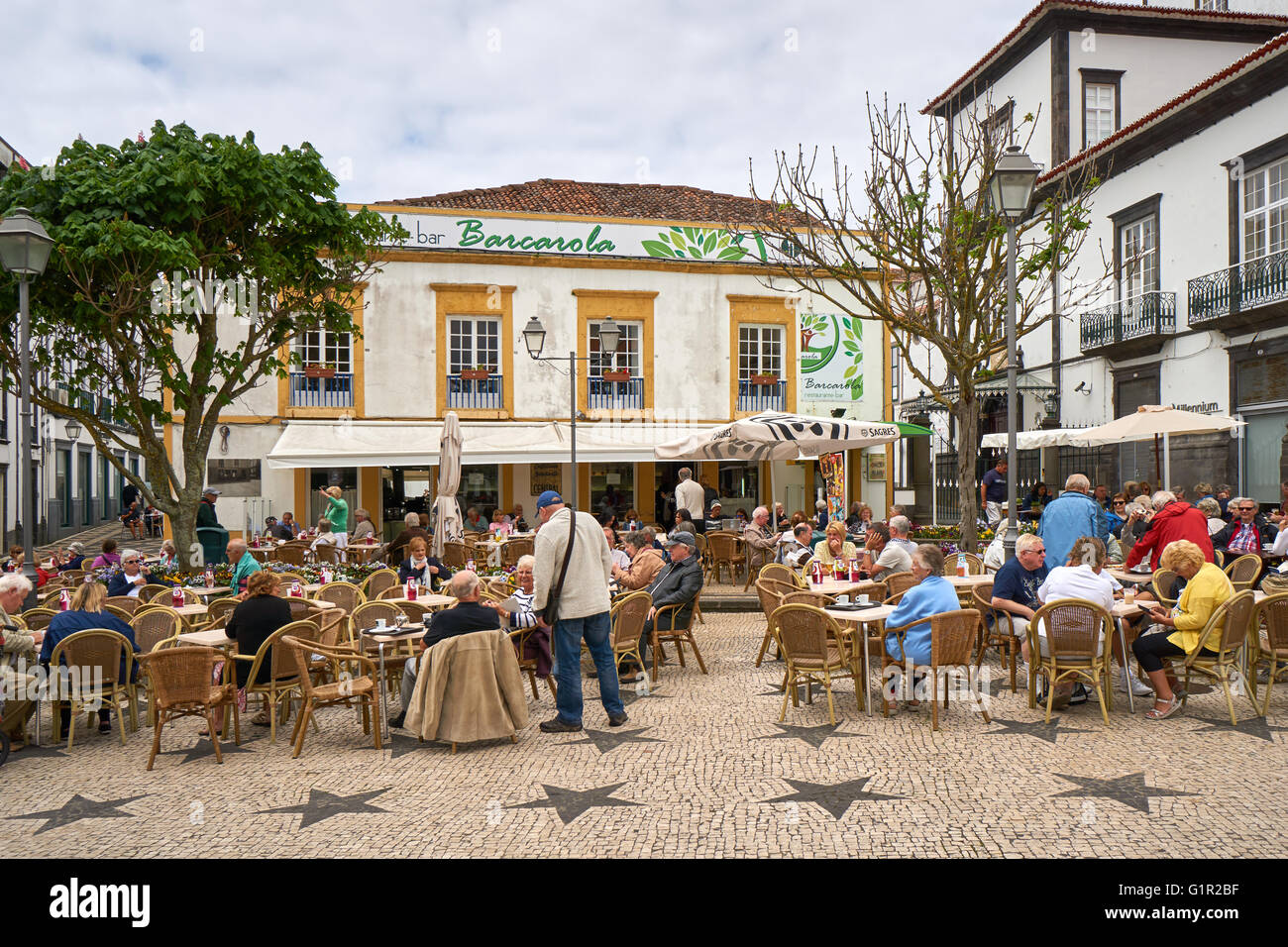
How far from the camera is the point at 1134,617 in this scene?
23.1 feet

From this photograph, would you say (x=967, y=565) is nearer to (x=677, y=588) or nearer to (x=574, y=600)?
(x=677, y=588)

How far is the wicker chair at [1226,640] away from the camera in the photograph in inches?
241

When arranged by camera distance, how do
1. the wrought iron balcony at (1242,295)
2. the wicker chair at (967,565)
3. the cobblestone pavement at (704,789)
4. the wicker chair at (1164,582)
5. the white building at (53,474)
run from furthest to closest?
the white building at (53,474)
the wrought iron balcony at (1242,295)
the wicker chair at (967,565)
the wicker chair at (1164,582)
the cobblestone pavement at (704,789)

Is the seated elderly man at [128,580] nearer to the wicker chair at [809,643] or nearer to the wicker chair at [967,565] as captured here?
the wicker chair at [809,643]

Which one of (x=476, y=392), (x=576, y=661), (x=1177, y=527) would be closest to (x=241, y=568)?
(x=576, y=661)

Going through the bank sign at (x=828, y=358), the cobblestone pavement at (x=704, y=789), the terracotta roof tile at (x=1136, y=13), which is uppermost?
the terracotta roof tile at (x=1136, y=13)

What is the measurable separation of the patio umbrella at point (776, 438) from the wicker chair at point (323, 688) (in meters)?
7.52

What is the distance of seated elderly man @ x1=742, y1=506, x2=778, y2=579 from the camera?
12695 mm

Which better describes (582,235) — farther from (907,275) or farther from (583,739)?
(583,739)

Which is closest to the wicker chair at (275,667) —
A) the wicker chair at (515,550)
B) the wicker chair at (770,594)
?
the wicker chair at (770,594)

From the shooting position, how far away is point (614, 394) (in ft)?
67.8

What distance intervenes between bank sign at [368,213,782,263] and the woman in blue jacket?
1358 cm

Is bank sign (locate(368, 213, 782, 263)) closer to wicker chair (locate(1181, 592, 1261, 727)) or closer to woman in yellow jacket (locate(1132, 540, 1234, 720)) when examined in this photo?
woman in yellow jacket (locate(1132, 540, 1234, 720))
